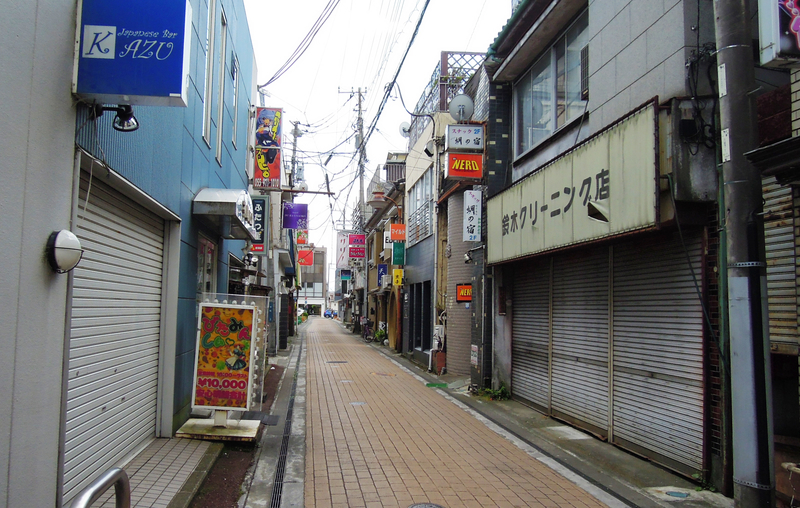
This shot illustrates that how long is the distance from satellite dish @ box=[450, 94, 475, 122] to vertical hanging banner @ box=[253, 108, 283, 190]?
14.9ft

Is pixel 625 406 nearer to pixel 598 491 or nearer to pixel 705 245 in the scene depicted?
pixel 598 491

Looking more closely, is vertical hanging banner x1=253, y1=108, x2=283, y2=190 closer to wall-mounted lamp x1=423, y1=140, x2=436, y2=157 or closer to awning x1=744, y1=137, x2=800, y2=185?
A: wall-mounted lamp x1=423, y1=140, x2=436, y2=157

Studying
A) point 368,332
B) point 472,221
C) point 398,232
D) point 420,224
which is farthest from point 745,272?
point 368,332

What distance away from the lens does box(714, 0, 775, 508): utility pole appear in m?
4.41

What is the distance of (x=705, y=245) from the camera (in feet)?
21.1

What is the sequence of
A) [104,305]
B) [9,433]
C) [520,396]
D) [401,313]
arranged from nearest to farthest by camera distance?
[9,433]
[104,305]
[520,396]
[401,313]

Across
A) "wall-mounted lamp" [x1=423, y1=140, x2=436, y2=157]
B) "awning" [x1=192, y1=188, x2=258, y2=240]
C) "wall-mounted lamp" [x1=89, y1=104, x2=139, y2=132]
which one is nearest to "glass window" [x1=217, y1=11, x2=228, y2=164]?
"awning" [x1=192, y1=188, x2=258, y2=240]

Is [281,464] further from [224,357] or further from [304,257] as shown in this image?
[304,257]

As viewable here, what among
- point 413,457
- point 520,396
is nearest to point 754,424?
point 413,457

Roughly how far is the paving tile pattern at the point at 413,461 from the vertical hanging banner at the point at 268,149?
6.04 meters

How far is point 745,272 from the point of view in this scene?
4516mm

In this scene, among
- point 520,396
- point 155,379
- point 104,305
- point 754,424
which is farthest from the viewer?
point 520,396

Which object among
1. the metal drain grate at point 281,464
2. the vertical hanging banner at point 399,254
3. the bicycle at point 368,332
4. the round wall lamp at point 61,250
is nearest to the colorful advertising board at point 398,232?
the vertical hanging banner at point 399,254

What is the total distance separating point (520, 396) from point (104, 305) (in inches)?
341
